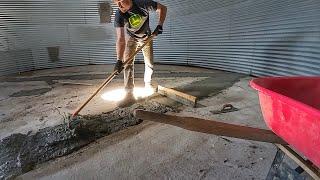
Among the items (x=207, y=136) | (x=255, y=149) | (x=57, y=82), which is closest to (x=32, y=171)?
(x=207, y=136)

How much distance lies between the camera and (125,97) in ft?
13.5

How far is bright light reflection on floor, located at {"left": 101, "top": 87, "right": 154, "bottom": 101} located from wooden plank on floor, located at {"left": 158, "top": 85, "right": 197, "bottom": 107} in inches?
9.3

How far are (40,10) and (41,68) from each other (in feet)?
5.12

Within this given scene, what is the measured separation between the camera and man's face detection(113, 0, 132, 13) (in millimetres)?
3671

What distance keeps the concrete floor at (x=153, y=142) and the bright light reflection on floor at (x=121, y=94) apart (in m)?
0.19

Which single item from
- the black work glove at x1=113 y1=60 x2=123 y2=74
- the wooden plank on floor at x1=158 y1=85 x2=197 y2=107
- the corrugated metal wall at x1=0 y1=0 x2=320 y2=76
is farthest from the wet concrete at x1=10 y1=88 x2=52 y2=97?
the corrugated metal wall at x1=0 y1=0 x2=320 y2=76

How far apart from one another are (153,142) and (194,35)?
4.56 m

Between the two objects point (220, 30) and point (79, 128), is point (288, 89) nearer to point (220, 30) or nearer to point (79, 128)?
point (79, 128)

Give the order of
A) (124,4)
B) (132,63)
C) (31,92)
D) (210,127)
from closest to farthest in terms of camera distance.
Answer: (210,127)
(124,4)
(132,63)
(31,92)

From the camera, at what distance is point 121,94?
4.46 meters

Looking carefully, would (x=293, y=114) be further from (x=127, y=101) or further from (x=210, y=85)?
(x=210, y=85)

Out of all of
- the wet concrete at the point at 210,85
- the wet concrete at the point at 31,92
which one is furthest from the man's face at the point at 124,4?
the wet concrete at the point at 31,92

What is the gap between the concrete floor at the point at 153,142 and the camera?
7.46ft

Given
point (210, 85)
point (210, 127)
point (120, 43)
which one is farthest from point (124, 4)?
point (210, 127)
